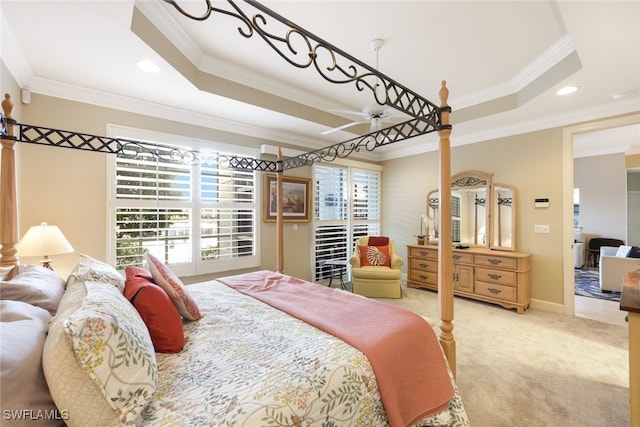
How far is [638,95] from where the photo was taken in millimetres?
2955

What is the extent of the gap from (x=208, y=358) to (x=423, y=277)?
4107mm

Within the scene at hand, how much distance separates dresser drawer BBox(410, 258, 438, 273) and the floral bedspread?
3169mm

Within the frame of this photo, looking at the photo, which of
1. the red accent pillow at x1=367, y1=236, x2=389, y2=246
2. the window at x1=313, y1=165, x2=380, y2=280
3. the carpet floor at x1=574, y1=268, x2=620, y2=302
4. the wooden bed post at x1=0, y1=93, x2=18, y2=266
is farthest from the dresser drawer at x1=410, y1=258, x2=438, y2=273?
the wooden bed post at x1=0, y1=93, x2=18, y2=266

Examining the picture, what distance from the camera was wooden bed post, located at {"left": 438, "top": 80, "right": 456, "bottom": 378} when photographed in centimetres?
175

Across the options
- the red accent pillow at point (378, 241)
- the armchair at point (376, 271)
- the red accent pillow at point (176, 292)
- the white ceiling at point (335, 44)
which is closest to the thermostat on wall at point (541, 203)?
the white ceiling at point (335, 44)

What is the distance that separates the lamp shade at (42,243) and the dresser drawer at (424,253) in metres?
4.56

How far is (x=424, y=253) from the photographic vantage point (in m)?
4.64

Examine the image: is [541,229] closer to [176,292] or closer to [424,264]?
[424,264]

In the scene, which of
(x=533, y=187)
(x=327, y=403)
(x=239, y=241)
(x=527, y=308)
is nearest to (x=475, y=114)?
(x=533, y=187)

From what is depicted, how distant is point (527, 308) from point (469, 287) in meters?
0.74

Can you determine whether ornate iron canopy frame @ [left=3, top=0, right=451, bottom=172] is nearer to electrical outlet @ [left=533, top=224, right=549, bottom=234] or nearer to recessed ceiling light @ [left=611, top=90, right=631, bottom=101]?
recessed ceiling light @ [left=611, top=90, right=631, bottom=101]

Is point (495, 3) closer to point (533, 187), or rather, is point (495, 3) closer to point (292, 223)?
point (533, 187)

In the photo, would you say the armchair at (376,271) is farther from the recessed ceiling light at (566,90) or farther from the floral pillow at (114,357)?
the floral pillow at (114,357)

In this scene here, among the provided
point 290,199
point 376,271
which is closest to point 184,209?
point 290,199
